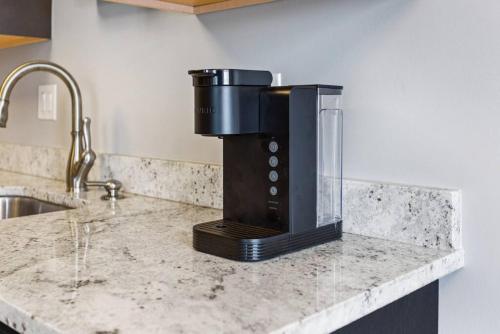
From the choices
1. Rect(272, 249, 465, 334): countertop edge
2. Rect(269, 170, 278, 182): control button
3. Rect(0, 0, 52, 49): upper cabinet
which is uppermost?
Rect(0, 0, 52, 49): upper cabinet

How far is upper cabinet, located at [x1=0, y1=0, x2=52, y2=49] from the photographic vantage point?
1.82 m

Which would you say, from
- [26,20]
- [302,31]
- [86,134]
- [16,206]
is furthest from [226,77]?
[26,20]

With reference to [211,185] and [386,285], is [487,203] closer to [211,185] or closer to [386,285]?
[386,285]

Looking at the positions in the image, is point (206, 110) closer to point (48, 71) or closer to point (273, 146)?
point (273, 146)

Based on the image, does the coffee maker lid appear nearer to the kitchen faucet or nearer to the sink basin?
the kitchen faucet

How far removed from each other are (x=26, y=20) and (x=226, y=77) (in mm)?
1206

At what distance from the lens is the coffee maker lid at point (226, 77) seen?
3.10 feet

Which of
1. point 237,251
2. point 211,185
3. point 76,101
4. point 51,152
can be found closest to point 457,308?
point 237,251

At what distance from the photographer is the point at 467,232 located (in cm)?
97

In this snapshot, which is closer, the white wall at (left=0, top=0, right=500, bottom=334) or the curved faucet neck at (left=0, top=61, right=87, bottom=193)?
the white wall at (left=0, top=0, right=500, bottom=334)

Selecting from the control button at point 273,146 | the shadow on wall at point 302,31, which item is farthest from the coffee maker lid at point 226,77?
the shadow on wall at point 302,31

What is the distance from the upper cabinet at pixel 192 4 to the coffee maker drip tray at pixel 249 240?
50 centimetres

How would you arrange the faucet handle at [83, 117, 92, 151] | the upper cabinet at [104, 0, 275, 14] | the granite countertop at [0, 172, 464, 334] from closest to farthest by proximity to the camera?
the granite countertop at [0, 172, 464, 334], the upper cabinet at [104, 0, 275, 14], the faucet handle at [83, 117, 92, 151]

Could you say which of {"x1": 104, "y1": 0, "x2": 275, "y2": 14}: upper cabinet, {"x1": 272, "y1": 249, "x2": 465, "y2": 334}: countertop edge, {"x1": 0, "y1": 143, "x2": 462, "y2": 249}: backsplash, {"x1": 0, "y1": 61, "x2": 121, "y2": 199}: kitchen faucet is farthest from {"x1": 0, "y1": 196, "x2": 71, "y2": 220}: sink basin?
{"x1": 272, "y1": 249, "x2": 465, "y2": 334}: countertop edge
